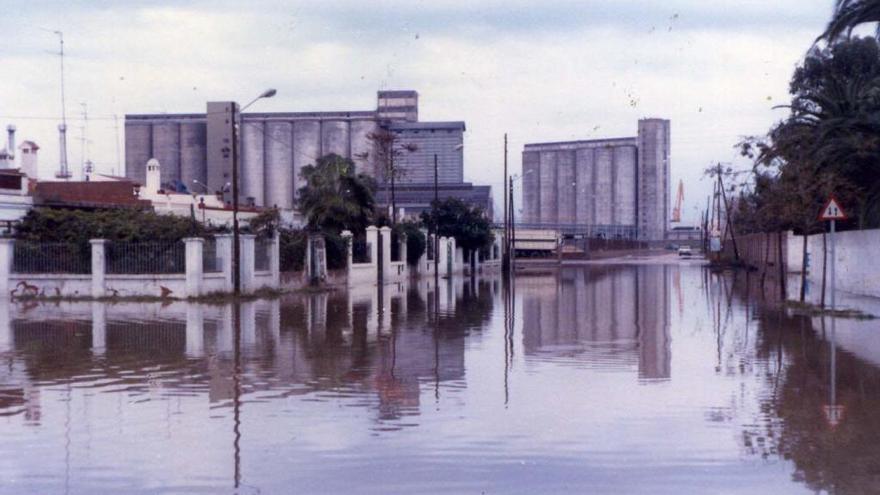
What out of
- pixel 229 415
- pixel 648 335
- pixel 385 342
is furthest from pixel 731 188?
pixel 229 415

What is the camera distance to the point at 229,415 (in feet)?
37.7

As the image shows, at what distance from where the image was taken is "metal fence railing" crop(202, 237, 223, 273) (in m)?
34.9

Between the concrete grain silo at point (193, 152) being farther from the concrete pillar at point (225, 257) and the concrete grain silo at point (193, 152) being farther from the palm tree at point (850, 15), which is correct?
the palm tree at point (850, 15)

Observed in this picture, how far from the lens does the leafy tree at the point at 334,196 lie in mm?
48719

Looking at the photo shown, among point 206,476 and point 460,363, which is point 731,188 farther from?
point 206,476

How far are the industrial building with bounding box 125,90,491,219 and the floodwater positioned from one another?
76750 millimetres

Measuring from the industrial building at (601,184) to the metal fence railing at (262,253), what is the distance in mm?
101746

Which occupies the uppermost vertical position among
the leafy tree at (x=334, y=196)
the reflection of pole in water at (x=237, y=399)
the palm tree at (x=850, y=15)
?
the palm tree at (x=850, y=15)

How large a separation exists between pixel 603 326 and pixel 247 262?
1713 centimetres

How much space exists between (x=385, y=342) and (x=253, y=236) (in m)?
18.9

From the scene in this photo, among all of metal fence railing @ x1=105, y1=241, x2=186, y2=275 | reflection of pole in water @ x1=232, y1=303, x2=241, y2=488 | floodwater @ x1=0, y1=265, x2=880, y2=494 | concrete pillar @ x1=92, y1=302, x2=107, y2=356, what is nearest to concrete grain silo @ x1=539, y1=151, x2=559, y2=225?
metal fence railing @ x1=105, y1=241, x2=186, y2=275

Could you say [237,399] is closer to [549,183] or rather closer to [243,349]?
[243,349]

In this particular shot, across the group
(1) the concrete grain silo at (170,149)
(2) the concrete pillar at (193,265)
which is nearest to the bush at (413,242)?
(2) the concrete pillar at (193,265)

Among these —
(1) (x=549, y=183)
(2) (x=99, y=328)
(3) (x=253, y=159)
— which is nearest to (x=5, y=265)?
(2) (x=99, y=328)
